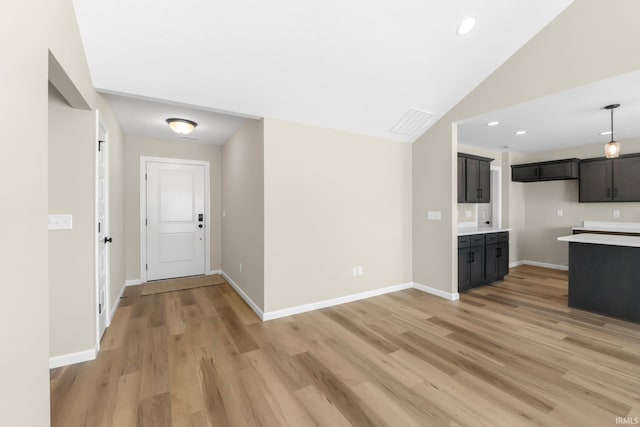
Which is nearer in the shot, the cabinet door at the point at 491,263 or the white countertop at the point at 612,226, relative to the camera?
the cabinet door at the point at 491,263

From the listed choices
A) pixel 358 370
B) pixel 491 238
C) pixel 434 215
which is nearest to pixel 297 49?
pixel 358 370

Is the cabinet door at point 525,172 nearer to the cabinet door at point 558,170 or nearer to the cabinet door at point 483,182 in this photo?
the cabinet door at point 558,170

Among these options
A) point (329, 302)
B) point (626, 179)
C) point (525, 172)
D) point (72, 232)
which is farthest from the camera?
point (525, 172)

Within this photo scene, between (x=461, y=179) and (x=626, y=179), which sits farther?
(x=626, y=179)

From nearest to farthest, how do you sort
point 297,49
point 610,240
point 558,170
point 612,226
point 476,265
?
point 297,49 → point 610,240 → point 476,265 → point 612,226 → point 558,170

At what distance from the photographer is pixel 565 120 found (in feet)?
12.2

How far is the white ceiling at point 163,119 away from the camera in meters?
3.12

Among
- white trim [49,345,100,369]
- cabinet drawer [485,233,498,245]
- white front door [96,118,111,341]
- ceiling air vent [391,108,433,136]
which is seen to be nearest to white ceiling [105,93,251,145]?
white front door [96,118,111,341]

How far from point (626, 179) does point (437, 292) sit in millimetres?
3965

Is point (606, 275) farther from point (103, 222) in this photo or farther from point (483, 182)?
point (103, 222)

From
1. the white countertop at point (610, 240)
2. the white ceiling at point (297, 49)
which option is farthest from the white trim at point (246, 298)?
the white countertop at point (610, 240)

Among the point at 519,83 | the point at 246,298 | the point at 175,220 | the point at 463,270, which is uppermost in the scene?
the point at 519,83

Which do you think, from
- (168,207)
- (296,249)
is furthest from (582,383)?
(168,207)

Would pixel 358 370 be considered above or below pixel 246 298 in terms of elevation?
below
